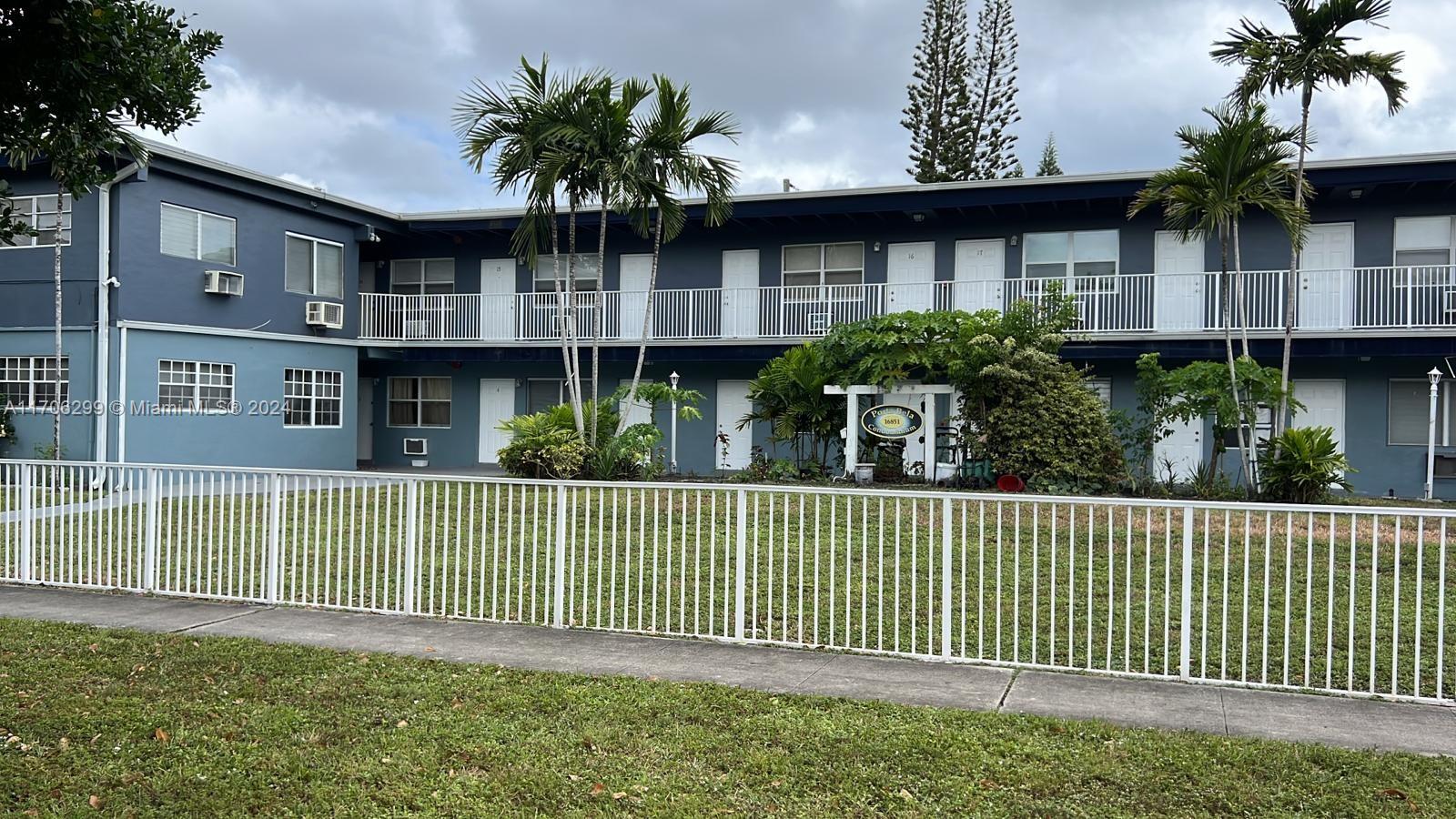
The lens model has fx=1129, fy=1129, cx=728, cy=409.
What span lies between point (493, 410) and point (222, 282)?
6.04 meters

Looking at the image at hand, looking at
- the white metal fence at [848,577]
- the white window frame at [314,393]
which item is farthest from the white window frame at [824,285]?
the white metal fence at [848,577]

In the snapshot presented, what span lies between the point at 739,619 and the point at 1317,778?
11.4 feet

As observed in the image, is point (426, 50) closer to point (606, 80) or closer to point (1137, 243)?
point (606, 80)

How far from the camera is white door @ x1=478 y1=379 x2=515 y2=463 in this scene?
23469 mm

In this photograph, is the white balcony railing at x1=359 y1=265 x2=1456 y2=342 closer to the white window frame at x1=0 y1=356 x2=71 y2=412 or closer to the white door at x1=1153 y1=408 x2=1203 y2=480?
the white door at x1=1153 y1=408 x2=1203 y2=480

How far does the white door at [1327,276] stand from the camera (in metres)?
17.7

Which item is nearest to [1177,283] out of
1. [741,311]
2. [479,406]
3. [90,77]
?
[741,311]

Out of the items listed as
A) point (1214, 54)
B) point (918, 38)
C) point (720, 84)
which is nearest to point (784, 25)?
point (720, 84)

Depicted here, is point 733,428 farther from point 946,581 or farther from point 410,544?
point 946,581

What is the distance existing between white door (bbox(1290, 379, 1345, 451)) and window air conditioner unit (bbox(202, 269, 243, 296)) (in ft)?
59.4

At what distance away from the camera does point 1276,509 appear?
6258 millimetres

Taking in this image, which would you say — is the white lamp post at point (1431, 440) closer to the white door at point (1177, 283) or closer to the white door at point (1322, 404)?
the white door at point (1322, 404)

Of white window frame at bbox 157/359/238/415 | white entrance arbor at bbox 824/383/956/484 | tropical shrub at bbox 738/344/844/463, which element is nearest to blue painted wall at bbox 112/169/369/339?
white window frame at bbox 157/359/238/415

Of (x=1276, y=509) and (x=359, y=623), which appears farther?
(x=359, y=623)
